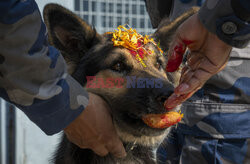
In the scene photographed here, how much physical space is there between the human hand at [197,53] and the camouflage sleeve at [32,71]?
69 cm

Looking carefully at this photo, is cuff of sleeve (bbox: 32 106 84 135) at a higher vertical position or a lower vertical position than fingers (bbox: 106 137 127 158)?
higher

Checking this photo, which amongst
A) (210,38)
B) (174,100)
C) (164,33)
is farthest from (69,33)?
(210,38)

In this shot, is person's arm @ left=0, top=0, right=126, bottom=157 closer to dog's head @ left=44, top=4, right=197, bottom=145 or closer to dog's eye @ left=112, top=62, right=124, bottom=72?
dog's head @ left=44, top=4, right=197, bottom=145

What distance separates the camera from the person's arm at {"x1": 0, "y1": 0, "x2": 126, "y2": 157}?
124cm

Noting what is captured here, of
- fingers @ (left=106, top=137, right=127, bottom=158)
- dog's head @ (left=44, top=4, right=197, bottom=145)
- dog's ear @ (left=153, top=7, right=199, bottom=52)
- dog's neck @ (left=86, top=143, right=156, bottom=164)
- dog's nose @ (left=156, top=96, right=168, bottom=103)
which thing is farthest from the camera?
dog's ear @ (left=153, top=7, right=199, bottom=52)

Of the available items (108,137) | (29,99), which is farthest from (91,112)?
(29,99)

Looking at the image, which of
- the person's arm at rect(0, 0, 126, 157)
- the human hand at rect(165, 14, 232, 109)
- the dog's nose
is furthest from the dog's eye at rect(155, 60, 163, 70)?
the person's arm at rect(0, 0, 126, 157)

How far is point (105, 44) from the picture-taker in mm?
2600

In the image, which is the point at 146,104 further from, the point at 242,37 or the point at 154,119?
the point at 242,37

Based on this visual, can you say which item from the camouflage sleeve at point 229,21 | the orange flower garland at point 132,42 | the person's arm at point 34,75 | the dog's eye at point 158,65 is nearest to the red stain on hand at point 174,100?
the camouflage sleeve at point 229,21

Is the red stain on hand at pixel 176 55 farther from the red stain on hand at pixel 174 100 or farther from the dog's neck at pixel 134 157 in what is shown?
the dog's neck at pixel 134 157

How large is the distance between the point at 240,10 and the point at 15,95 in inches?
51.5

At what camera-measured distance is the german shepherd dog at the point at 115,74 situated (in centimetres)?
198

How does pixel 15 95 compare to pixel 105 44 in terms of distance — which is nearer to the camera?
pixel 15 95
